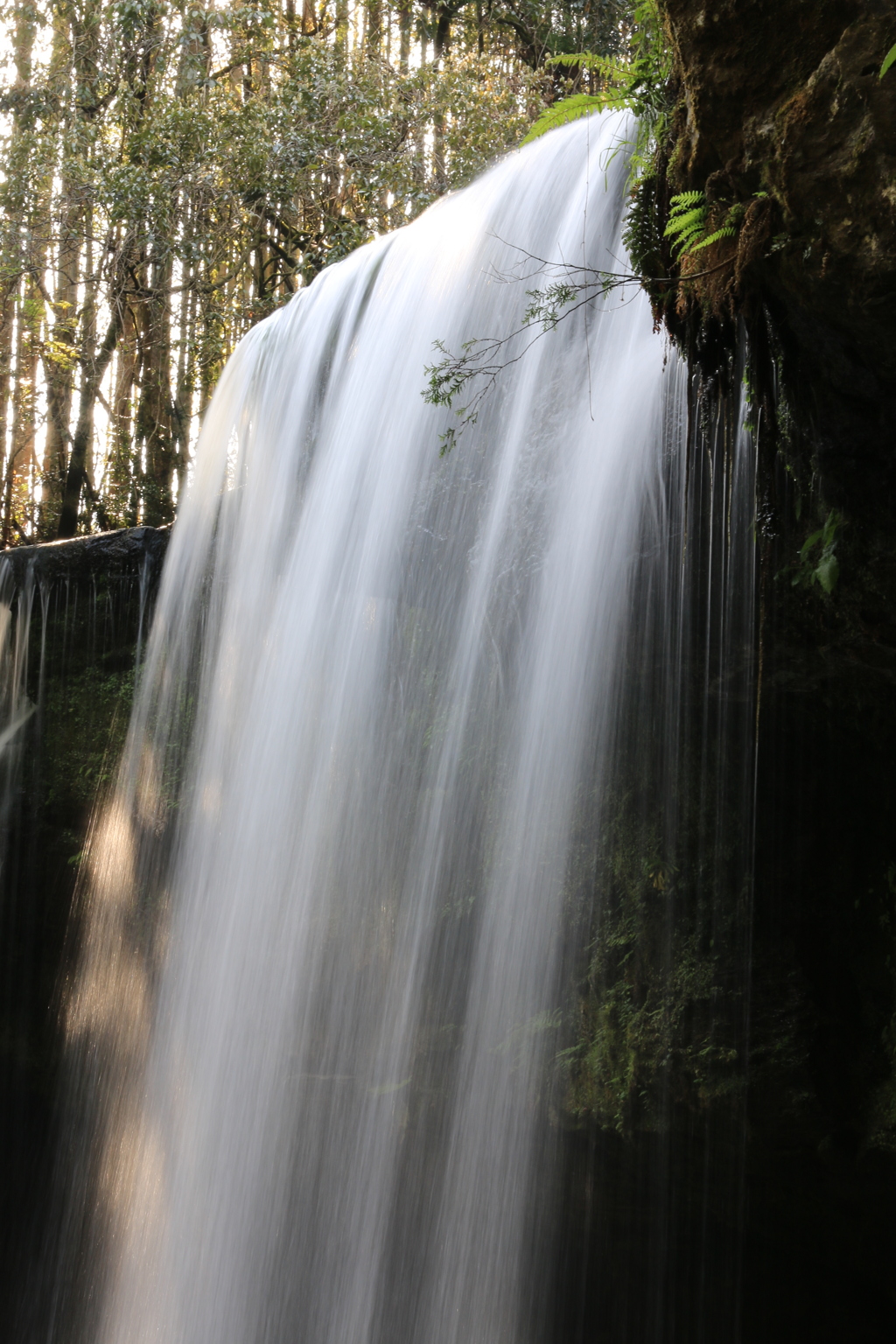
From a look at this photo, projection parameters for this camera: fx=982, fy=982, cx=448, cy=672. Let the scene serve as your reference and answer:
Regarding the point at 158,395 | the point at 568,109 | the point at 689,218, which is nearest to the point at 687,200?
the point at 689,218

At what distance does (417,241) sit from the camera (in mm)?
6559

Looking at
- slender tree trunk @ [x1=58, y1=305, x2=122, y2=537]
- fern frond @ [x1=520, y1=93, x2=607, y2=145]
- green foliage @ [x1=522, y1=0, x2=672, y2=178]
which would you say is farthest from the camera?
slender tree trunk @ [x1=58, y1=305, x2=122, y2=537]

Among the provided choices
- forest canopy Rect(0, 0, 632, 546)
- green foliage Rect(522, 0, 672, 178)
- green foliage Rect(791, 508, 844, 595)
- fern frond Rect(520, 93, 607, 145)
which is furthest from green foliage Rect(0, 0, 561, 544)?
green foliage Rect(791, 508, 844, 595)

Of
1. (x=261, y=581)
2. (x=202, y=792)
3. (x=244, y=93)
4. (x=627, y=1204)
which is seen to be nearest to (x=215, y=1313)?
(x=627, y=1204)

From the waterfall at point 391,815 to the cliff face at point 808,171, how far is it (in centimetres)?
101

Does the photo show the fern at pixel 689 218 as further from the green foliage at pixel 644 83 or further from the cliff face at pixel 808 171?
the green foliage at pixel 644 83

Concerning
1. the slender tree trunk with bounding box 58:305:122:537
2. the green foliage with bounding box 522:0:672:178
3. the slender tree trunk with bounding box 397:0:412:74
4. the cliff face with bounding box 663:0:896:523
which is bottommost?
the cliff face with bounding box 663:0:896:523

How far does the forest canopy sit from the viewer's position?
38.9 ft

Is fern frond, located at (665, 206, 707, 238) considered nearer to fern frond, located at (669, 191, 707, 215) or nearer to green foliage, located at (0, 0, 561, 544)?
fern frond, located at (669, 191, 707, 215)

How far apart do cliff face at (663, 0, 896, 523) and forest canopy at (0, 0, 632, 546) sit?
9498 mm

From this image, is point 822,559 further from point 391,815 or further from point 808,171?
point 391,815

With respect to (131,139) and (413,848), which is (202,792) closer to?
(413,848)

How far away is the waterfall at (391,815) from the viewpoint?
4.38 m

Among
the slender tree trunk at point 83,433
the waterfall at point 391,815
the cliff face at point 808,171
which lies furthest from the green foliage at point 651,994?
the slender tree trunk at point 83,433
